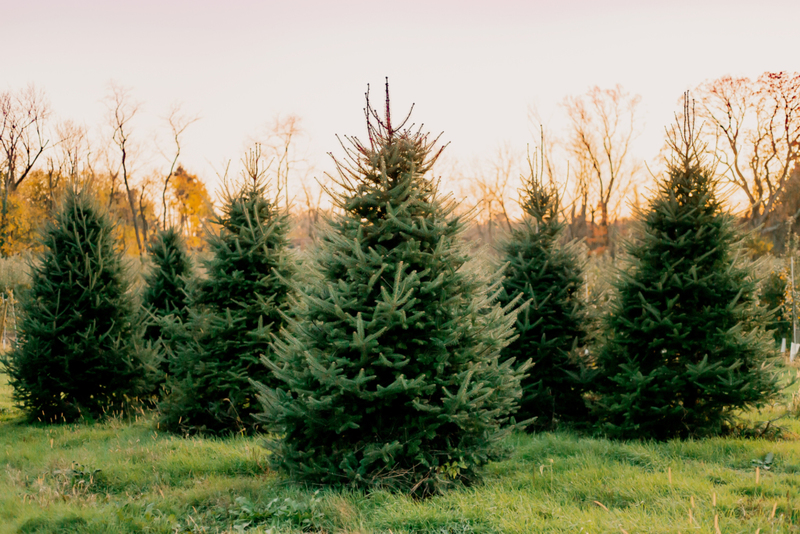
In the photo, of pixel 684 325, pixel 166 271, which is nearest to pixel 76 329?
pixel 166 271

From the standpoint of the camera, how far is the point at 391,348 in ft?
16.9

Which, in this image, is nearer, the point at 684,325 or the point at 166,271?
the point at 684,325

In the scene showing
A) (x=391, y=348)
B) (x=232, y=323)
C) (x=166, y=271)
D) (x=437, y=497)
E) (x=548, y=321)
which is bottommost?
(x=437, y=497)

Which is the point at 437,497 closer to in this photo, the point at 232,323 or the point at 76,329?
the point at 232,323

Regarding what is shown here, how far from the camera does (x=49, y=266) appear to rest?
1022 cm

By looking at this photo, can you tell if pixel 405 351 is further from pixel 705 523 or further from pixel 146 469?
pixel 146 469

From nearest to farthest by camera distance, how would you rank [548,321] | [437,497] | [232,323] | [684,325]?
[437,497], [684,325], [232,323], [548,321]

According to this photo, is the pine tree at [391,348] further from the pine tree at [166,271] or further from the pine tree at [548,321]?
the pine tree at [166,271]

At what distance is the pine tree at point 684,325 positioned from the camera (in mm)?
7199

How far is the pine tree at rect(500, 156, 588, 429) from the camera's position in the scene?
8.60 m

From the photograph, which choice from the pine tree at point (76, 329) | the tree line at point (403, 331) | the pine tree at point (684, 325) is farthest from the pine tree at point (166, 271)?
the pine tree at point (684, 325)

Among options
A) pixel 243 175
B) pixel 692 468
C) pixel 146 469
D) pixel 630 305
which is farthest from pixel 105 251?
pixel 692 468

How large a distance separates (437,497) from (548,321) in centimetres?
448

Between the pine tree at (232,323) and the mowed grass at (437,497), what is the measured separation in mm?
864
